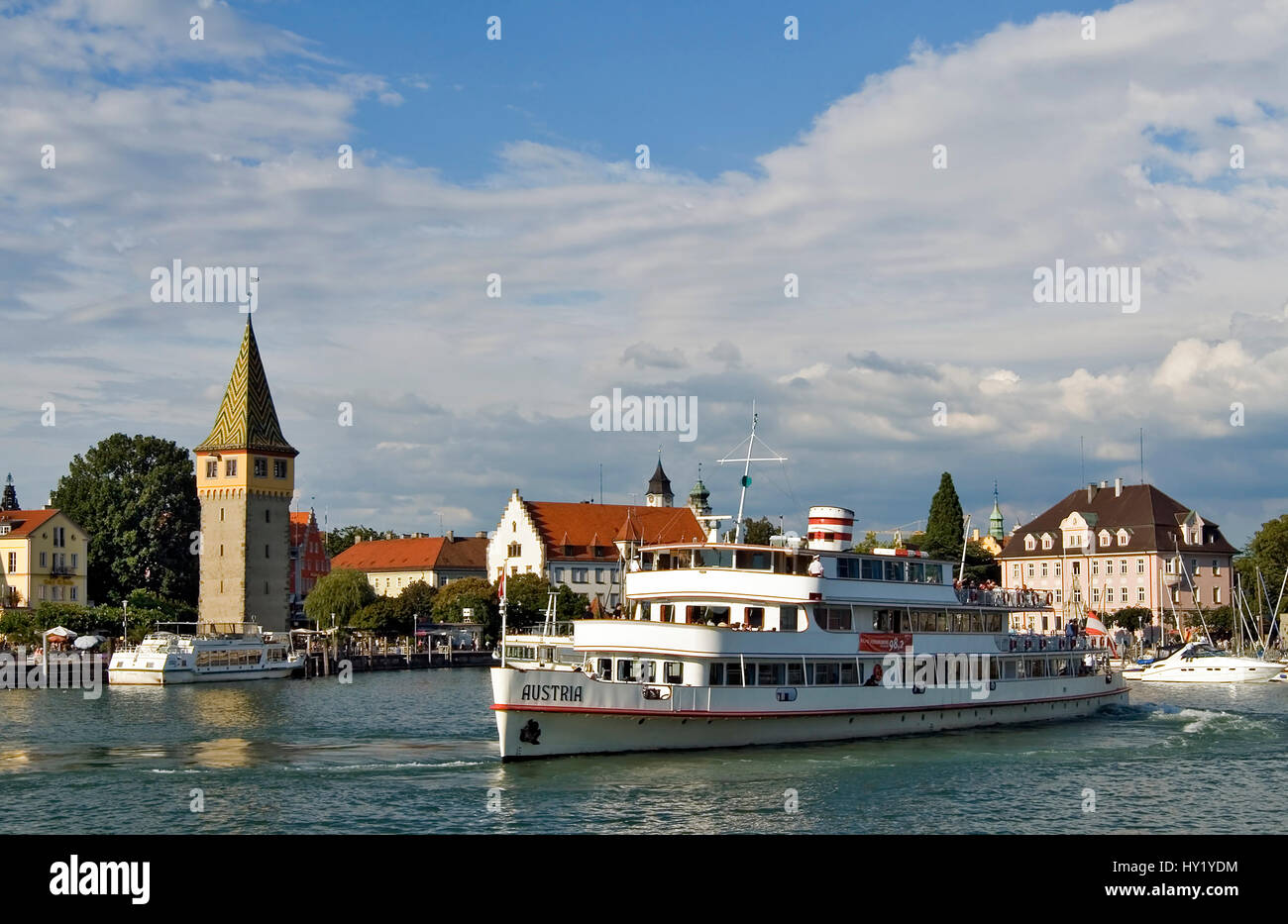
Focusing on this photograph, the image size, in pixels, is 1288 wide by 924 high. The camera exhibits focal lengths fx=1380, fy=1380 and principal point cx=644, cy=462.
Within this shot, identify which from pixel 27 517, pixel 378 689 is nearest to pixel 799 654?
pixel 378 689

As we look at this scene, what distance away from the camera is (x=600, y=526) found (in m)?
140

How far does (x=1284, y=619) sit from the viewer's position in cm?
11450

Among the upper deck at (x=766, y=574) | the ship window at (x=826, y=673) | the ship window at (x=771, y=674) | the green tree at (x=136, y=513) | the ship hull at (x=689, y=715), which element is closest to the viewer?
the ship hull at (x=689, y=715)

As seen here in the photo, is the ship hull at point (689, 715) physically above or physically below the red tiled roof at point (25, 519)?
below

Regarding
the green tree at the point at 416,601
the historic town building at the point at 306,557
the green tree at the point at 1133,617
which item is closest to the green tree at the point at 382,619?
the green tree at the point at 416,601

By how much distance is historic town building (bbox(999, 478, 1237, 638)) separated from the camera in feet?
395

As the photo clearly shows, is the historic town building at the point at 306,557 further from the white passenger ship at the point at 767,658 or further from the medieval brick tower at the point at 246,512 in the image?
the white passenger ship at the point at 767,658

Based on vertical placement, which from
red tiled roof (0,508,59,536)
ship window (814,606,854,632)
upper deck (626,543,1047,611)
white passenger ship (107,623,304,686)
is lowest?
white passenger ship (107,623,304,686)

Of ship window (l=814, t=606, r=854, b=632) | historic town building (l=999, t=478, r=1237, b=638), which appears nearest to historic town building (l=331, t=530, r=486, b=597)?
historic town building (l=999, t=478, r=1237, b=638)

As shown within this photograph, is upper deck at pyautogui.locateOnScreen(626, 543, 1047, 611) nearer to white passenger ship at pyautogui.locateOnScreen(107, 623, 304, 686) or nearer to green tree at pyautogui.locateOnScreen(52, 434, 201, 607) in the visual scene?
white passenger ship at pyautogui.locateOnScreen(107, 623, 304, 686)

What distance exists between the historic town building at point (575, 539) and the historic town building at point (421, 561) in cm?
1555

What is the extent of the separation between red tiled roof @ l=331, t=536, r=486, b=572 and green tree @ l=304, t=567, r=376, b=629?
32.3 metres

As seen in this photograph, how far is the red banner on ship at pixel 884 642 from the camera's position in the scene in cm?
4694

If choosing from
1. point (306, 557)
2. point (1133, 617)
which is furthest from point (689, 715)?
point (306, 557)
